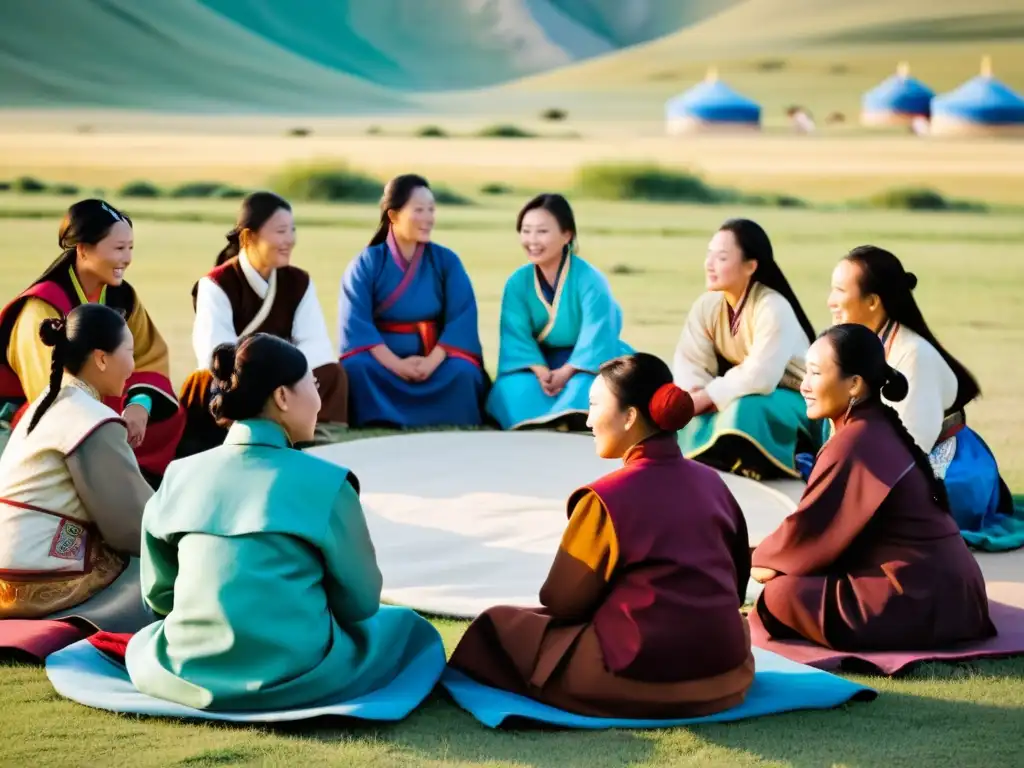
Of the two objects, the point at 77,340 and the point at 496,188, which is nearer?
the point at 77,340

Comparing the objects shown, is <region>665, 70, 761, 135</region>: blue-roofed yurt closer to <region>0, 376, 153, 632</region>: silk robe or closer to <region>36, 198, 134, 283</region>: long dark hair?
<region>36, 198, 134, 283</region>: long dark hair

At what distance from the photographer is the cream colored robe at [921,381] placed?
13.9ft

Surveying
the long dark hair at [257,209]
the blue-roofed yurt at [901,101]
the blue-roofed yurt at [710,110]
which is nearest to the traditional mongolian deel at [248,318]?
the long dark hair at [257,209]

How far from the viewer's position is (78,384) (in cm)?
345

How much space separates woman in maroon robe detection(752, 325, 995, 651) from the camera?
3.36 m

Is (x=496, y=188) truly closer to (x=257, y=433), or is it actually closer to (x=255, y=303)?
(x=255, y=303)

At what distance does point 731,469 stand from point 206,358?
2039mm

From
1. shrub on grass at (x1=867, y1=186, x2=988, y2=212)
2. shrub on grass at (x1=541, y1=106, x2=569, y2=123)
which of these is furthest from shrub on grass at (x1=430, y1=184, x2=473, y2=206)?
shrub on grass at (x1=867, y1=186, x2=988, y2=212)

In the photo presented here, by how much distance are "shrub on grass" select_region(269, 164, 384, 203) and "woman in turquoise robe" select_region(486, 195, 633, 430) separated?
29.8ft

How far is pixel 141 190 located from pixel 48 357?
988 centimetres

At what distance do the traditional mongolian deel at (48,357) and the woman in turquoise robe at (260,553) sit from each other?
1653 millimetres

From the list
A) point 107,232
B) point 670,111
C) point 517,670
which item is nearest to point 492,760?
point 517,670

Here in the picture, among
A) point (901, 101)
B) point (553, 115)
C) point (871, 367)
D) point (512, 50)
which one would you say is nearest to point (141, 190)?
point (512, 50)

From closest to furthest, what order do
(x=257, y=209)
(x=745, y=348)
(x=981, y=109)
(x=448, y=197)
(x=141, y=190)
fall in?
(x=745, y=348) → (x=257, y=209) → (x=141, y=190) → (x=448, y=197) → (x=981, y=109)
